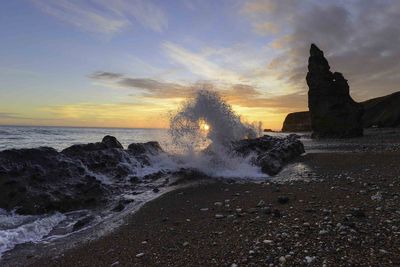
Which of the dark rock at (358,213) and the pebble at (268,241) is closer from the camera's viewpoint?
the pebble at (268,241)

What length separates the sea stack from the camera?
4231cm

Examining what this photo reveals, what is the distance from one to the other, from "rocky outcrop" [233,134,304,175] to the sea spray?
465 millimetres

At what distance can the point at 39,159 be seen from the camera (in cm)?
1370

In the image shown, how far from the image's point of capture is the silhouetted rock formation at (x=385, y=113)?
215ft

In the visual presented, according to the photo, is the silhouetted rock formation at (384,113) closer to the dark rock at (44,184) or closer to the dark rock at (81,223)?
the dark rock at (44,184)

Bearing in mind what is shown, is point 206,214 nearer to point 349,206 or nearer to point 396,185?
point 349,206

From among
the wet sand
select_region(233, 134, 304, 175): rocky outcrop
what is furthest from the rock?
select_region(233, 134, 304, 175): rocky outcrop

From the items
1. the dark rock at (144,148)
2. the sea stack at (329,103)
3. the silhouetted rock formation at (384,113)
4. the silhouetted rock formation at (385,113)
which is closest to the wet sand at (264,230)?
the dark rock at (144,148)

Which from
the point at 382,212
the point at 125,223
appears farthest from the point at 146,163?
the point at 382,212

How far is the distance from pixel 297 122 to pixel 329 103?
7260 centimetres

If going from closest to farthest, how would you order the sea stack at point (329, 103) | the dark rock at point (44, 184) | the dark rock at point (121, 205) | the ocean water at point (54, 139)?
the dark rock at point (121, 205) → the dark rock at point (44, 184) → the ocean water at point (54, 139) → the sea stack at point (329, 103)

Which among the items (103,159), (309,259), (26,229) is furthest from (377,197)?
(103,159)

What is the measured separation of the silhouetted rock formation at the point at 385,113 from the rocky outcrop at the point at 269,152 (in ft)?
171

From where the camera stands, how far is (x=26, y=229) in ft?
30.4
